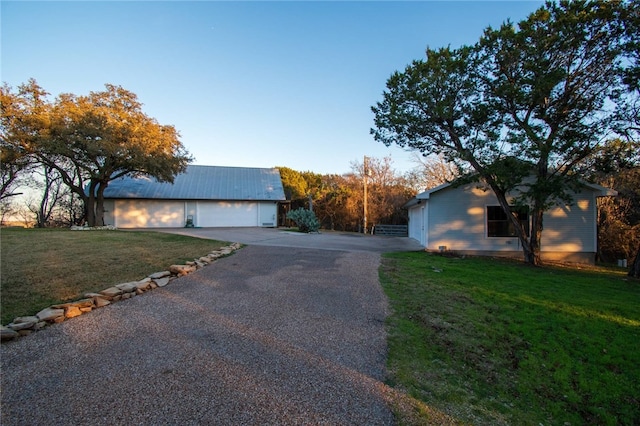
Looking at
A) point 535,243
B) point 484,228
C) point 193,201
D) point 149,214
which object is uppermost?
point 193,201

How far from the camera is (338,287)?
627 cm

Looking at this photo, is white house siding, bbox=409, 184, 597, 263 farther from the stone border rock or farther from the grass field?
the stone border rock

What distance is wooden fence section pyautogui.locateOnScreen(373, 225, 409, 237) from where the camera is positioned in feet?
78.3

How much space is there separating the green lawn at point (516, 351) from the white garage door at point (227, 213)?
1907 cm

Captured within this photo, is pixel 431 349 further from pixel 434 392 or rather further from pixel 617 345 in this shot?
pixel 617 345

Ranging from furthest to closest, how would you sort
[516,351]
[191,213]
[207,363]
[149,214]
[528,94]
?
[191,213] → [149,214] → [528,94] → [516,351] → [207,363]

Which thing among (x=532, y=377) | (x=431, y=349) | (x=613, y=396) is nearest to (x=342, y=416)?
(x=431, y=349)

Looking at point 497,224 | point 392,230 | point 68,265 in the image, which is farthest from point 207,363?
point 392,230

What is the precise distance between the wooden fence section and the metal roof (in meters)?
7.97

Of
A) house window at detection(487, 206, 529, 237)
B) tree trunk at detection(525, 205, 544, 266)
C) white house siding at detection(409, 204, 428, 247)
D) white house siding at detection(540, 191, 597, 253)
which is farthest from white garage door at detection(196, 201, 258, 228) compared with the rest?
white house siding at detection(540, 191, 597, 253)

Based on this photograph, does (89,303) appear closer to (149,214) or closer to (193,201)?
(193,201)

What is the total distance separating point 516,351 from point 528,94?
8677mm

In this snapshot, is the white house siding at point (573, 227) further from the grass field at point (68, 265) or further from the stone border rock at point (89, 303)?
the stone border rock at point (89, 303)

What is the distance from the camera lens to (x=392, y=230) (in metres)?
24.2
